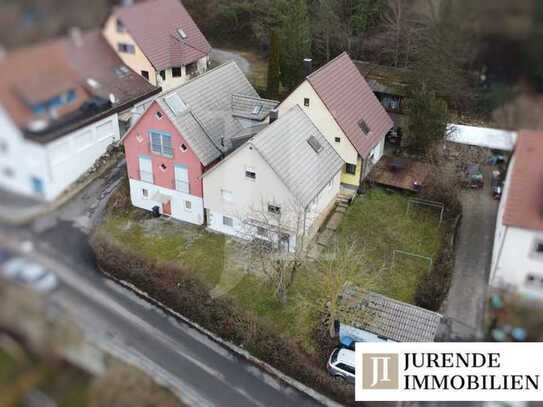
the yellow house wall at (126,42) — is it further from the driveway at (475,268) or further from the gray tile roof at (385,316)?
the gray tile roof at (385,316)

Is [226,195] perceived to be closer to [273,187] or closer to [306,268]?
[273,187]

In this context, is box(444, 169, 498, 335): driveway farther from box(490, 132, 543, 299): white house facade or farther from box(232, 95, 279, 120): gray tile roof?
box(232, 95, 279, 120): gray tile roof

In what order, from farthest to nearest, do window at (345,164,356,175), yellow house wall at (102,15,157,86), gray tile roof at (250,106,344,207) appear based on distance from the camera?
1. window at (345,164,356,175)
2. gray tile roof at (250,106,344,207)
3. yellow house wall at (102,15,157,86)

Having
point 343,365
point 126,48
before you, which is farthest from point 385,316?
point 126,48

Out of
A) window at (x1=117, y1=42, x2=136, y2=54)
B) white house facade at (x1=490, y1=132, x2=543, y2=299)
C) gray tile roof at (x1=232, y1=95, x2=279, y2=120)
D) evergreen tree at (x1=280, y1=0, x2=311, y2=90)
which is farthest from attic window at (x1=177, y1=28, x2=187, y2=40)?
evergreen tree at (x1=280, y1=0, x2=311, y2=90)

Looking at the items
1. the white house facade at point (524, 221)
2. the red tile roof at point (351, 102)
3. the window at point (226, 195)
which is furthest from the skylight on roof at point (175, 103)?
the white house facade at point (524, 221)

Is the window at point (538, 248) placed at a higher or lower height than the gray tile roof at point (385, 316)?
higher

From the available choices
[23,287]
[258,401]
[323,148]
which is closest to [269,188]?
[323,148]
